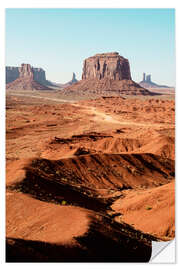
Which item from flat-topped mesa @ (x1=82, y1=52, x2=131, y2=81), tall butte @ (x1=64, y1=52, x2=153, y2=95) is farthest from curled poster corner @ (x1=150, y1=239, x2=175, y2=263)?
flat-topped mesa @ (x1=82, y1=52, x2=131, y2=81)

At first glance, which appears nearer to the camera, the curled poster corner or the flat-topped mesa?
the curled poster corner

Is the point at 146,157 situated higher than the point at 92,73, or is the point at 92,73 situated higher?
the point at 92,73

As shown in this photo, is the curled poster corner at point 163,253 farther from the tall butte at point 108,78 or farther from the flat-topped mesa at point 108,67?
the flat-topped mesa at point 108,67

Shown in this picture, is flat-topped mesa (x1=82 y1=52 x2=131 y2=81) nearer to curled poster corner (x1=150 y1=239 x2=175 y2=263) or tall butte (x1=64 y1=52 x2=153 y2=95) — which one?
tall butte (x1=64 y1=52 x2=153 y2=95)

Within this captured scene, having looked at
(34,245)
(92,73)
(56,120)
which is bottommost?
(34,245)

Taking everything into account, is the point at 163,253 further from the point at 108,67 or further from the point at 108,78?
the point at 108,67
